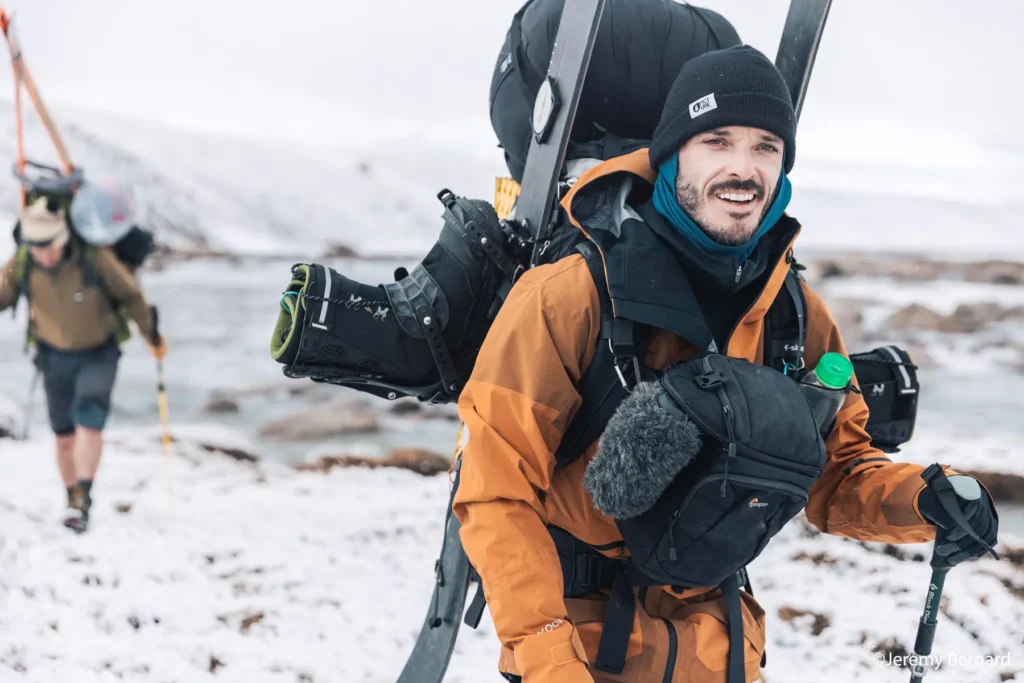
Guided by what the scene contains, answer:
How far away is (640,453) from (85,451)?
198 inches

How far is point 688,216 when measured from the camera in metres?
1.72

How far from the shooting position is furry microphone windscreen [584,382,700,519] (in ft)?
5.01

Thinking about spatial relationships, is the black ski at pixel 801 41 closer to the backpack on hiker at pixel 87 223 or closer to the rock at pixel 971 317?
the backpack on hiker at pixel 87 223

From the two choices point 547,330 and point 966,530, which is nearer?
point 547,330

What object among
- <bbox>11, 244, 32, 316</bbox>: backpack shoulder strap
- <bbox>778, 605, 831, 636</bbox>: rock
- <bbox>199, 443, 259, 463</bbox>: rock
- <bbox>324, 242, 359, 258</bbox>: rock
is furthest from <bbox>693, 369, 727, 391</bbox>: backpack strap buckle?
<bbox>324, 242, 359, 258</bbox>: rock

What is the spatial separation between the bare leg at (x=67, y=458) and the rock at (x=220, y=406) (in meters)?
3.60

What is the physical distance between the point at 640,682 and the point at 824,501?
0.66m

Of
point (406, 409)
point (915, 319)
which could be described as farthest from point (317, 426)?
point (915, 319)

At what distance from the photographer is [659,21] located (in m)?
2.14

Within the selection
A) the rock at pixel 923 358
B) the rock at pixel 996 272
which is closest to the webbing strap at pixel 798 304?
the rock at pixel 923 358

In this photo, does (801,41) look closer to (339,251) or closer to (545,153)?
(545,153)

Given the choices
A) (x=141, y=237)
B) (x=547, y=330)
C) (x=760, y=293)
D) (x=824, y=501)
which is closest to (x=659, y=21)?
(x=760, y=293)

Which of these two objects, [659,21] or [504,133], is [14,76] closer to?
[504,133]

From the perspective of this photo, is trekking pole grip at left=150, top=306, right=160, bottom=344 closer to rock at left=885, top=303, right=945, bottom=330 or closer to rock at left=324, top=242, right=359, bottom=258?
rock at left=885, top=303, right=945, bottom=330
